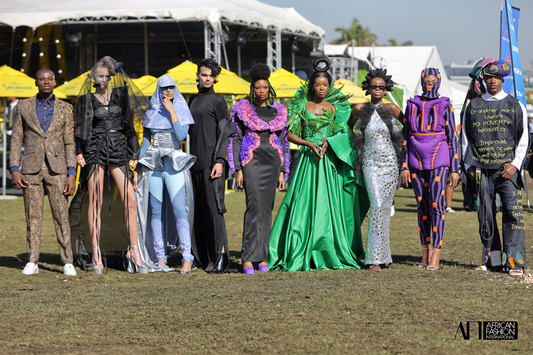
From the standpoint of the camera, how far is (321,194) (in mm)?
6273

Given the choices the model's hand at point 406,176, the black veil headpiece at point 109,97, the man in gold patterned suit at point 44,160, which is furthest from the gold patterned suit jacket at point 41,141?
the model's hand at point 406,176

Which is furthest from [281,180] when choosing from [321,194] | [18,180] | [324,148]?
[18,180]

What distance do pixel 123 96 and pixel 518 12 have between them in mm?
5635

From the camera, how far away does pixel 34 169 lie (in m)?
5.91

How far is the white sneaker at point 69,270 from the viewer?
5953 mm

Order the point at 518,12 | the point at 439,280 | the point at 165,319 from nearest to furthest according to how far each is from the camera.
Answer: the point at 165,319 < the point at 439,280 < the point at 518,12

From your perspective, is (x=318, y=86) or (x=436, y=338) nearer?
(x=436, y=338)

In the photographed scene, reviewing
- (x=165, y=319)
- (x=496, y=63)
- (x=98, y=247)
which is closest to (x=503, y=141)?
(x=496, y=63)

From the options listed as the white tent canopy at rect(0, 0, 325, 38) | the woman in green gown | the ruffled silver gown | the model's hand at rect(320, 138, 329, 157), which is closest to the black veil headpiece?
the ruffled silver gown

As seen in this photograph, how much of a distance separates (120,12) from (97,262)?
40.4 ft

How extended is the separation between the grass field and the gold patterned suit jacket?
994 mm

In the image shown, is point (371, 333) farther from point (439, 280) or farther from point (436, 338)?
point (439, 280)
